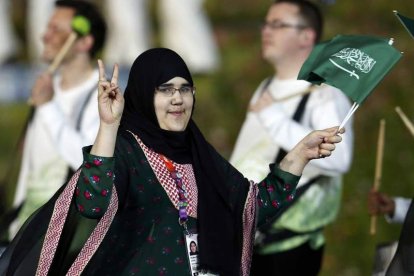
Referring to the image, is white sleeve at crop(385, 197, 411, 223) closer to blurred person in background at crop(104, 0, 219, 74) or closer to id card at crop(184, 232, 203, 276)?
id card at crop(184, 232, 203, 276)

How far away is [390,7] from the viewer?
38.2ft

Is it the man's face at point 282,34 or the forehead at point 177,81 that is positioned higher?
the forehead at point 177,81

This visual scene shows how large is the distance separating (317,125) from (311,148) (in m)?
1.41

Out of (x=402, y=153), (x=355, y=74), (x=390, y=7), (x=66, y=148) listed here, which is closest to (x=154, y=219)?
(x=355, y=74)

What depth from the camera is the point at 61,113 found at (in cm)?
796

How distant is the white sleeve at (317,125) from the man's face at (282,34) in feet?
1.26

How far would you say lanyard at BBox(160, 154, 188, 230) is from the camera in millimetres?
6133

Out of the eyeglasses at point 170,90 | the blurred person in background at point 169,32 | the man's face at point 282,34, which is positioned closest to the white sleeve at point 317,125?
the man's face at point 282,34

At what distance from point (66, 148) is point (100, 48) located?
36.0 inches

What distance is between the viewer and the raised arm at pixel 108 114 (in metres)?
5.76

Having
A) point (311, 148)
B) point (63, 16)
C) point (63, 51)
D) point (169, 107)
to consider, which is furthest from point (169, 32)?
point (169, 107)

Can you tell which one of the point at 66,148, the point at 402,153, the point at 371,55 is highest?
the point at 371,55

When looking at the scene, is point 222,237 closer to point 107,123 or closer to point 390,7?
point 107,123

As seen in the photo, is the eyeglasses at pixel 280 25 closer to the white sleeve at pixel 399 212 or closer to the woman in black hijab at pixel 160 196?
the white sleeve at pixel 399 212
